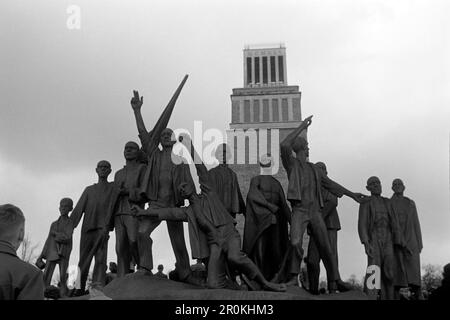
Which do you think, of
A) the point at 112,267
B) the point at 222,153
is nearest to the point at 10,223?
the point at 222,153

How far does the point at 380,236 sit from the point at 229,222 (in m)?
3.88

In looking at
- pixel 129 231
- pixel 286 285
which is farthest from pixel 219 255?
pixel 129 231

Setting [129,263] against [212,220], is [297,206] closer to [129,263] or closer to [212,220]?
[212,220]

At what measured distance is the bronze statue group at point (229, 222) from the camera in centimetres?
926

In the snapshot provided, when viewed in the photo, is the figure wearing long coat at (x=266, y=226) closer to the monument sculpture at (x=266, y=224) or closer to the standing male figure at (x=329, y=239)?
the monument sculpture at (x=266, y=224)

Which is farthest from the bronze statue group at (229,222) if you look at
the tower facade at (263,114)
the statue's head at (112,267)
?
the tower facade at (263,114)

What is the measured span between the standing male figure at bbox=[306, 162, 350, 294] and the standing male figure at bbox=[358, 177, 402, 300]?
0.56 metres

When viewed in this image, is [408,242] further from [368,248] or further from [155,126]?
[155,126]

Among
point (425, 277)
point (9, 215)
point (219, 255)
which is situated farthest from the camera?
point (425, 277)

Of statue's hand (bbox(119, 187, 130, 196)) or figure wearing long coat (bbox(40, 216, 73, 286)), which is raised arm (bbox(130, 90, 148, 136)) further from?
figure wearing long coat (bbox(40, 216, 73, 286))

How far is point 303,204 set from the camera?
32.0 feet

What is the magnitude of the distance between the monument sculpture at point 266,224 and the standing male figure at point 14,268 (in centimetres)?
677

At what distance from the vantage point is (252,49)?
303 feet
